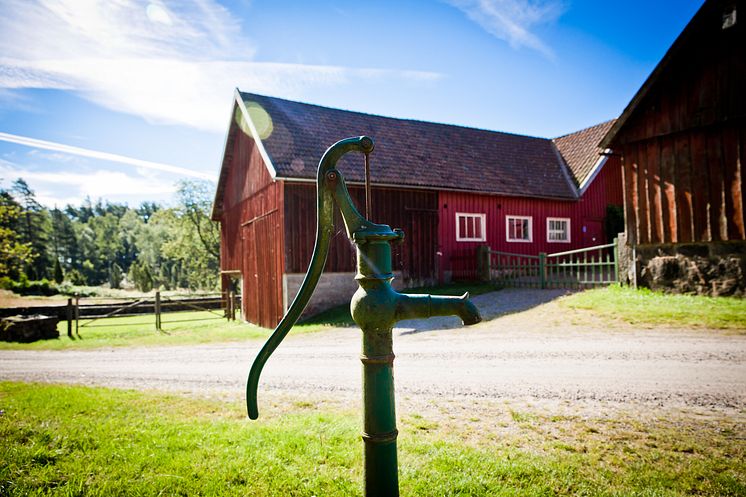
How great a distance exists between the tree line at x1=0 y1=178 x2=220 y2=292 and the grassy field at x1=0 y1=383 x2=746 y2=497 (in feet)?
89.7

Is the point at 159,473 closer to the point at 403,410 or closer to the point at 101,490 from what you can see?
the point at 101,490

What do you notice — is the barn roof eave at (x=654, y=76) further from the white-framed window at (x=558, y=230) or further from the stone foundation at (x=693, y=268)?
the white-framed window at (x=558, y=230)

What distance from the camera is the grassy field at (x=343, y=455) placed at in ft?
9.55

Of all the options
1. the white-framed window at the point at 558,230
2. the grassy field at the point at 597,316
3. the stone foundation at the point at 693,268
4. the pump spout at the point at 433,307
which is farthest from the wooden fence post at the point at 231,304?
the pump spout at the point at 433,307

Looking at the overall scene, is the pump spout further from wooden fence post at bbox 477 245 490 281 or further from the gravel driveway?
wooden fence post at bbox 477 245 490 281

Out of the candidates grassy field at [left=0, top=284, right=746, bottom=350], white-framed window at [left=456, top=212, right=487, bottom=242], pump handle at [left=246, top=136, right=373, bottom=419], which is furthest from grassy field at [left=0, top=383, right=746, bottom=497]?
white-framed window at [left=456, top=212, right=487, bottom=242]

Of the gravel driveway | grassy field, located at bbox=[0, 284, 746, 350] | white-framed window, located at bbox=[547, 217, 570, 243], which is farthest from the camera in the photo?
white-framed window, located at bbox=[547, 217, 570, 243]

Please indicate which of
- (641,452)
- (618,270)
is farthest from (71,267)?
(641,452)

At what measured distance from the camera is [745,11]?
34.7 feet

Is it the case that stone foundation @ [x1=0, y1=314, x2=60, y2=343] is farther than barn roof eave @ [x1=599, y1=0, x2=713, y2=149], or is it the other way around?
stone foundation @ [x1=0, y1=314, x2=60, y2=343]

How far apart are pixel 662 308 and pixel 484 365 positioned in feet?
19.3

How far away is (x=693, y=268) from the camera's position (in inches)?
455

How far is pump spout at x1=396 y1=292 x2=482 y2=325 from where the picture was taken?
1.84m

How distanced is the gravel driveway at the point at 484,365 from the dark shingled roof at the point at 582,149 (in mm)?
12655
